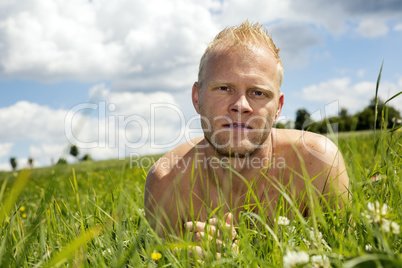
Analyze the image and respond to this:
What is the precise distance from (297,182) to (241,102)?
997mm

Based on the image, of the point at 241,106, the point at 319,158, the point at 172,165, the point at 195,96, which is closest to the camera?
the point at 241,106

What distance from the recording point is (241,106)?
2961 millimetres

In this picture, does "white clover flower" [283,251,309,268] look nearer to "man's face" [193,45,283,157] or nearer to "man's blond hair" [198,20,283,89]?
"man's face" [193,45,283,157]

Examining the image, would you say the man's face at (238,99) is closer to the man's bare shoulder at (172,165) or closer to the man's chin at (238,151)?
the man's chin at (238,151)

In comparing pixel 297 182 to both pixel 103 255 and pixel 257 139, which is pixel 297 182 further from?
pixel 103 255

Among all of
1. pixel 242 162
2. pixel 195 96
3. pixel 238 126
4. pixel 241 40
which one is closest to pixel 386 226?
pixel 238 126

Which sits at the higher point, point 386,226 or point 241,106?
point 241,106

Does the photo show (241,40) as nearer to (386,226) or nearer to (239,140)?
(239,140)

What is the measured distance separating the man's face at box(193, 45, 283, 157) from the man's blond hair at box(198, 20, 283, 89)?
0.26 ft

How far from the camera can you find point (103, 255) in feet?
7.20

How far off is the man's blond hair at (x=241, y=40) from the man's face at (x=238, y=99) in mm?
78

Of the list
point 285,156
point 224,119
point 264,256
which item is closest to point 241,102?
point 224,119

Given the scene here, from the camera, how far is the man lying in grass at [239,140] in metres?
3.07

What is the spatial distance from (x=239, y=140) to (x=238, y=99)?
33 cm
